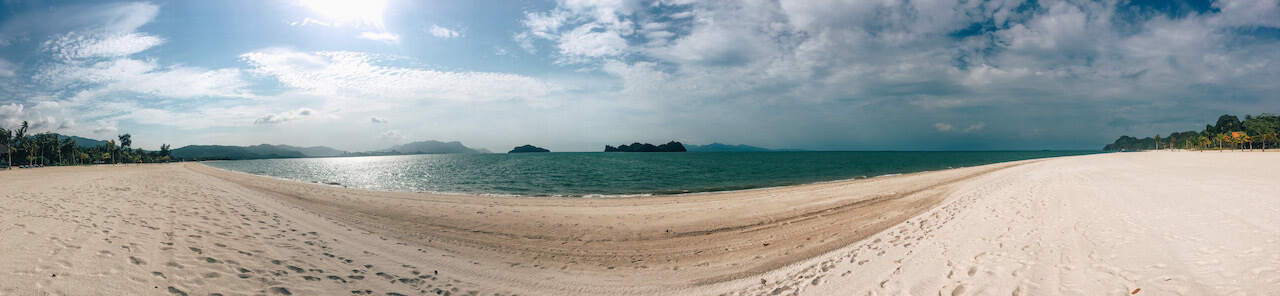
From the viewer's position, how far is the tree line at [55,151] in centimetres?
7512

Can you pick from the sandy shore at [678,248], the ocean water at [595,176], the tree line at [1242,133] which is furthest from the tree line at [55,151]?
the tree line at [1242,133]

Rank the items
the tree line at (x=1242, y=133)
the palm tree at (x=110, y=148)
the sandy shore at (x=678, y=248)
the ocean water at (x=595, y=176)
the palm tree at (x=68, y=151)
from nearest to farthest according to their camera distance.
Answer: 1. the sandy shore at (x=678, y=248)
2. the ocean water at (x=595, y=176)
3. the tree line at (x=1242, y=133)
4. the palm tree at (x=68, y=151)
5. the palm tree at (x=110, y=148)

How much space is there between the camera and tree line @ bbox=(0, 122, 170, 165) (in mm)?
75125

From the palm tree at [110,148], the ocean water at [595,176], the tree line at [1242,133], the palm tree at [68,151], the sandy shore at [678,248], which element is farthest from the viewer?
the palm tree at [110,148]

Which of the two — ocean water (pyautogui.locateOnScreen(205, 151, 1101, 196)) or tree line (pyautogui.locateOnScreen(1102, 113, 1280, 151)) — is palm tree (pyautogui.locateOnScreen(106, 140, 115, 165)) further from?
tree line (pyautogui.locateOnScreen(1102, 113, 1280, 151))

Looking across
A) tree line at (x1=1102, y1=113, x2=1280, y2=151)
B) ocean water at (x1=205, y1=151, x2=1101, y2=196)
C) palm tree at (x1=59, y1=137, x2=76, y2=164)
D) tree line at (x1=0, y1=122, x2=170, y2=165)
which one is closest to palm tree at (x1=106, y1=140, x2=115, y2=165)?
tree line at (x1=0, y1=122, x2=170, y2=165)

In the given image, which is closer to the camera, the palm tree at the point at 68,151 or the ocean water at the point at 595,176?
the ocean water at the point at 595,176

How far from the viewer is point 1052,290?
19.9 ft

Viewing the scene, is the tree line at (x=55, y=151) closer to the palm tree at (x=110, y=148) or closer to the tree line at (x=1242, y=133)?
the palm tree at (x=110, y=148)

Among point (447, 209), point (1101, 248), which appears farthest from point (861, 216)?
point (447, 209)

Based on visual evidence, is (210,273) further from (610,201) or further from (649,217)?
(610,201)

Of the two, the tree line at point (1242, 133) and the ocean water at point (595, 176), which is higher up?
the tree line at point (1242, 133)

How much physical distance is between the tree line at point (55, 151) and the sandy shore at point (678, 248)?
313 ft

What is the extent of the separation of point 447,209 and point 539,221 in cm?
503
